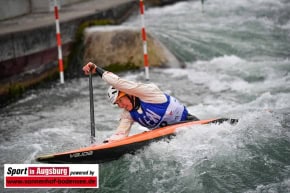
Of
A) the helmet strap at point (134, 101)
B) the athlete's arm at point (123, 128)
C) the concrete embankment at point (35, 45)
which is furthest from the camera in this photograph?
the concrete embankment at point (35, 45)

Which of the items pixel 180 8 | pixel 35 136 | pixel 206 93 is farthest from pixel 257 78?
pixel 180 8

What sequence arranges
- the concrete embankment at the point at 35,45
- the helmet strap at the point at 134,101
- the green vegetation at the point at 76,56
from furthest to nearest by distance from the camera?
the green vegetation at the point at 76,56, the concrete embankment at the point at 35,45, the helmet strap at the point at 134,101

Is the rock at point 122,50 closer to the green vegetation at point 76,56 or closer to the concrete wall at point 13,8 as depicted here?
the green vegetation at point 76,56

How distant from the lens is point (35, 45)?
9750mm

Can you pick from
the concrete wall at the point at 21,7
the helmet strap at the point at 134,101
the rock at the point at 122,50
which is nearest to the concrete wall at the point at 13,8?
the concrete wall at the point at 21,7

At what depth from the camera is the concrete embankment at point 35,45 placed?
362 inches

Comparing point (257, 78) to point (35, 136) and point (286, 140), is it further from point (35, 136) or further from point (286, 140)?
point (35, 136)

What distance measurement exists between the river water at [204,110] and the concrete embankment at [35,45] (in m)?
0.30

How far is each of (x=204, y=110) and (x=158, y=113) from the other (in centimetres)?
234

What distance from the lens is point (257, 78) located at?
9609 millimetres

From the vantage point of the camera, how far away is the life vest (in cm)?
589

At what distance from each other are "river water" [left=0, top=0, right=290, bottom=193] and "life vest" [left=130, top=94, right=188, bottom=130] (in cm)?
25

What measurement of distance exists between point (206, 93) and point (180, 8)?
6443 millimetres

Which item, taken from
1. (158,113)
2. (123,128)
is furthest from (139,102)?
(123,128)
